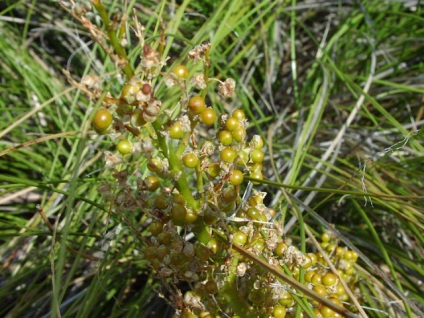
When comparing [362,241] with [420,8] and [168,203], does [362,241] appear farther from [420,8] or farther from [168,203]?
Result: [420,8]

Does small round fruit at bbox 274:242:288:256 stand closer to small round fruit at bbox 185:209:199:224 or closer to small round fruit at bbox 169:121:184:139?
small round fruit at bbox 185:209:199:224

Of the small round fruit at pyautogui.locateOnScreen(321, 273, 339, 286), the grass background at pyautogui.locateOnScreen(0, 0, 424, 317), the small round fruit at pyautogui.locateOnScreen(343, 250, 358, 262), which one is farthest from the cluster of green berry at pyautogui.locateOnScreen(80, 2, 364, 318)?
the grass background at pyautogui.locateOnScreen(0, 0, 424, 317)

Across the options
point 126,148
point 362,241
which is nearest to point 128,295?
point 362,241

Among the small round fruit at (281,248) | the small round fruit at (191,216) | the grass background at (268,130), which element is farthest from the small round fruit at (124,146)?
the grass background at (268,130)

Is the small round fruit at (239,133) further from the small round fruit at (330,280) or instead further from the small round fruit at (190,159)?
the small round fruit at (330,280)

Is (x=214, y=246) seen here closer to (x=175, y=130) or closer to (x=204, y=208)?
(x=204, y=208)

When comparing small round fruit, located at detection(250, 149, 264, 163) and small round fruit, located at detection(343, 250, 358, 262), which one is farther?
small round fruit, located at detection(343, 250, 358, 262)

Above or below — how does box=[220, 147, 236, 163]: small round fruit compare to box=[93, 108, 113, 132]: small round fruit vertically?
below
